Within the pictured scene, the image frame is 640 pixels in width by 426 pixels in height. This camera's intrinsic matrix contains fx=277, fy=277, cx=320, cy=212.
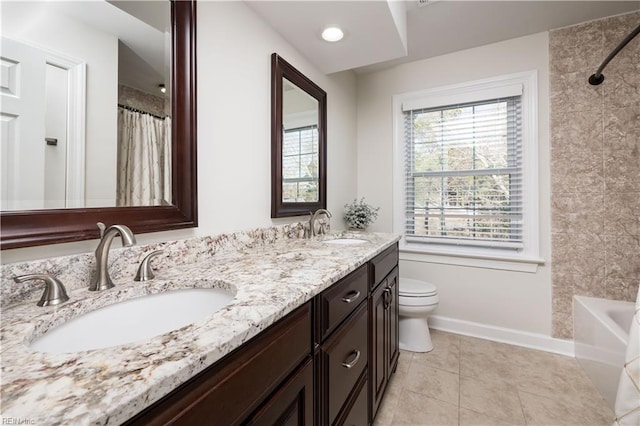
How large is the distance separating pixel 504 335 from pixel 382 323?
1433 millimetres

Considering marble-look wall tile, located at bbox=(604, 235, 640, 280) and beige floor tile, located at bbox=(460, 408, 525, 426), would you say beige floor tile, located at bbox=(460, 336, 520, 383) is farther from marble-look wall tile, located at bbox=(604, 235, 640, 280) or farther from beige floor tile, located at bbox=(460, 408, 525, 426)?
marble-look wall tile, located at bbox=(604, 235, 640, 280)

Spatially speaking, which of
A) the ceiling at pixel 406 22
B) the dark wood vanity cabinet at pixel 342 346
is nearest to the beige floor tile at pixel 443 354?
the dark wood vanity cabinet at pixel 342 346

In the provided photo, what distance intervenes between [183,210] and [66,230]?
14.1 inches

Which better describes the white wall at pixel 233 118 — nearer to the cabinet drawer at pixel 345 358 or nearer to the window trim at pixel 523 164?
the cabinet drawer at pixel 345 358

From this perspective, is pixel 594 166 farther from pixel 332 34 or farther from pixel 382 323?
pixel 332 34

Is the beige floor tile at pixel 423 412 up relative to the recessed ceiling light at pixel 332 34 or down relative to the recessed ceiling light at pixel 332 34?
down

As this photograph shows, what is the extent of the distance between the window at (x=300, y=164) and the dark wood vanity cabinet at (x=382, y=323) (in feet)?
2.19

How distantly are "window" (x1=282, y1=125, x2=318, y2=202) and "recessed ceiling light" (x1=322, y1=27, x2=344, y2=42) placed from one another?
54cm

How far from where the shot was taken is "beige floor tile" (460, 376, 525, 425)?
1.47 meters

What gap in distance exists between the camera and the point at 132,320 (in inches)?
28.2

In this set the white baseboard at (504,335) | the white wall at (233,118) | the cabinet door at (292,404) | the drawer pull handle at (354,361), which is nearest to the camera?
the cabinet door at (292,404)

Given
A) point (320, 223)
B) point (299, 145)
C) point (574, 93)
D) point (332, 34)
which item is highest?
point (332, 34)

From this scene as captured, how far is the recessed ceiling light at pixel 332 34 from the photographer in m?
1.55

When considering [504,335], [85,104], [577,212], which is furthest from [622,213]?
[85,104]
